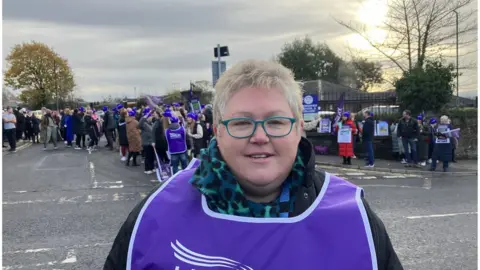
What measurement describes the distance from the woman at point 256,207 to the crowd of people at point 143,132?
833 centimetres

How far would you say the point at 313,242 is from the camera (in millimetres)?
1524

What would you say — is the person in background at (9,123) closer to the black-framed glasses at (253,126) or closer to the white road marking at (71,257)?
the white road marking at (71,257)

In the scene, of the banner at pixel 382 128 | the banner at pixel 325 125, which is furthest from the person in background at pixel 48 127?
the banner at pixel 382 128

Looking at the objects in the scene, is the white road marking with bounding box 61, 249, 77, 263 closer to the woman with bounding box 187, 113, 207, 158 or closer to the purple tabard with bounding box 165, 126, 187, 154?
the purple tabard with bounding box 165, 126, 187, 154

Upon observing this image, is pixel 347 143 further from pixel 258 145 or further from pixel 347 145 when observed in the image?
pixel 258 145

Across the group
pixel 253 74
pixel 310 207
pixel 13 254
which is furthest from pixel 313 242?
pixel 13 254

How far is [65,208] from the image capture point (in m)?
8.16

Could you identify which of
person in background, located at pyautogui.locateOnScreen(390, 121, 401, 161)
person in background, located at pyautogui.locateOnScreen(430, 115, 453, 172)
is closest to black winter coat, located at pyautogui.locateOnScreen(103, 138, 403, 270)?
person in background, located at pyautogui.locateOnScreen(430, 115, 453, 172)

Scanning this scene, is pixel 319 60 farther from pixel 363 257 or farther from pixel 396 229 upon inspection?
pixel 363 257

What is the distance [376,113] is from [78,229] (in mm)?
13743

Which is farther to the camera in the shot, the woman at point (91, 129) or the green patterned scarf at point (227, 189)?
the woman at point (91, 129)

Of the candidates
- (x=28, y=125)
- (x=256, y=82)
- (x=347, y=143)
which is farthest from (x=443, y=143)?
(x=28, y=125)

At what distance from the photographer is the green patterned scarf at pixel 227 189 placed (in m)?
1.62

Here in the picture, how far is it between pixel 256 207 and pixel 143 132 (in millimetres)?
11132
